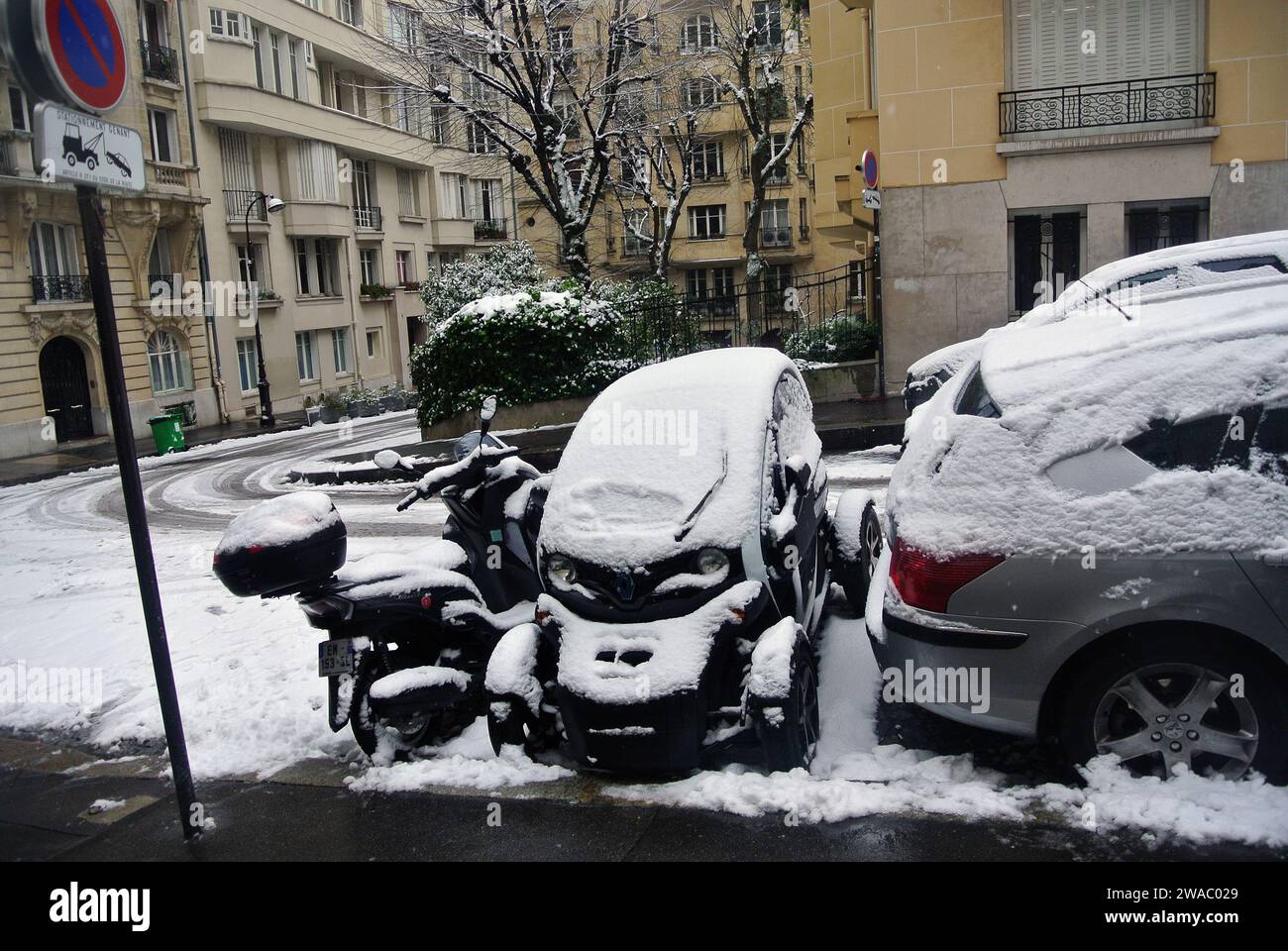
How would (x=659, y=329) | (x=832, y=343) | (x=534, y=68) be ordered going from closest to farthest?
(x=659, y=329) → (x=832, y=343) → (x=534, y=68)

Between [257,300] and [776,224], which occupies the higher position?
[776,224]

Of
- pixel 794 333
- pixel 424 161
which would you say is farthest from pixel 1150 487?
pixel 424 161

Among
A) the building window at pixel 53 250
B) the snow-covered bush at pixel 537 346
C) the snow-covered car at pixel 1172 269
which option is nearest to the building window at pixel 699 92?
the snow-covered bush at pixel 537 346

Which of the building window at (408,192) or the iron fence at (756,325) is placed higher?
the building window at (408,192)

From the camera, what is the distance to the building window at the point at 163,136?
30.0m

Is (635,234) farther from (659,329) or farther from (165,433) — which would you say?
(659,329)

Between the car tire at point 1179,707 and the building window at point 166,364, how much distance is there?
3038cm

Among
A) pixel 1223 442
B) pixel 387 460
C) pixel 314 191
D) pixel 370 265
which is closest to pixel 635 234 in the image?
pixel 314 191

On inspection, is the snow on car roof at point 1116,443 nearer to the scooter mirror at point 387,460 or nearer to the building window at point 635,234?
the scooter mirror at point 387,460

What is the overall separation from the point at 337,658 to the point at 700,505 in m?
1.89

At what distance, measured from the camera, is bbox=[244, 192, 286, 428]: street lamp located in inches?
1171

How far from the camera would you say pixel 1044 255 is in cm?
1633

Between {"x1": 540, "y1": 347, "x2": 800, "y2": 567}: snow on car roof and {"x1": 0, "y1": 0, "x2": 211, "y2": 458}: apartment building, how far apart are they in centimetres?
2157
